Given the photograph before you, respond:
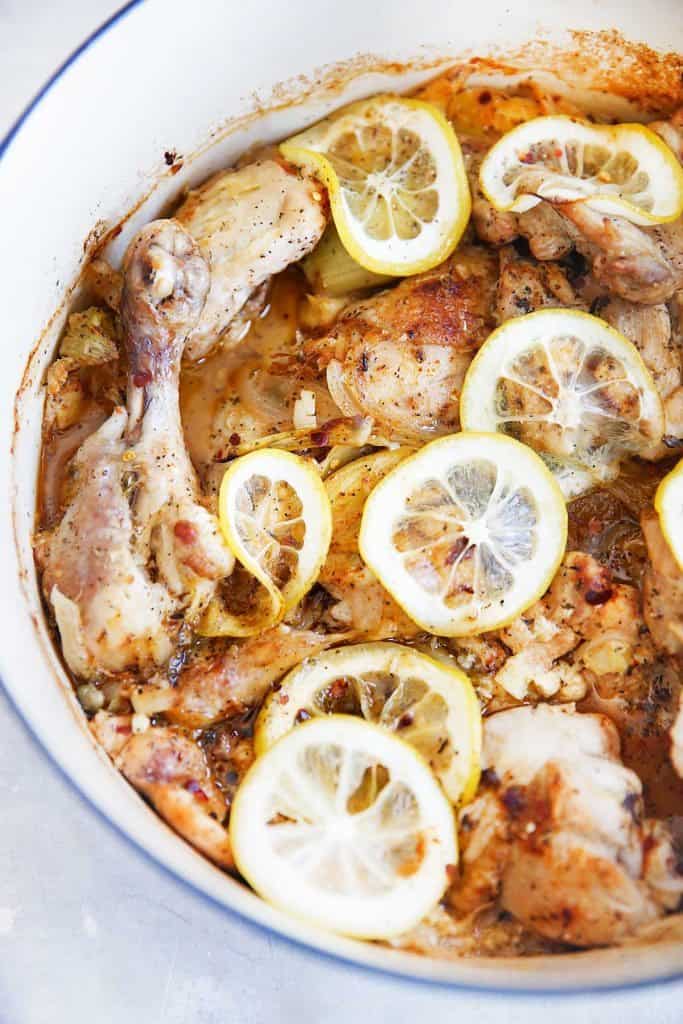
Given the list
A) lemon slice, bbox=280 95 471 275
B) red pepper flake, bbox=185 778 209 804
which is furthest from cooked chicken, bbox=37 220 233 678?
lemon slice, bbox=280 95 471 275

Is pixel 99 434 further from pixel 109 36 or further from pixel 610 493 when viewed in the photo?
pixel 610 493

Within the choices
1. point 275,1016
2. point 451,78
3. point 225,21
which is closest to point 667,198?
point 451,78

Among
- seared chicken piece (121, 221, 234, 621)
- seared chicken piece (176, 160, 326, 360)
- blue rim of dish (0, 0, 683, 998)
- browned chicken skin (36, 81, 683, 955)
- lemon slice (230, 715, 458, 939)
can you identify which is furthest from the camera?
seared chicken piece (176, 160, 326, 360)

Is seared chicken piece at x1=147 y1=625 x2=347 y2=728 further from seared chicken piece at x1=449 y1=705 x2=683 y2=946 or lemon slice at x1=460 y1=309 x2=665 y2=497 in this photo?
lemon slice at x1=460 y1=309 x2=665 y2=497

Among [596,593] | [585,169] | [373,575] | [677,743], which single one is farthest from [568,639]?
[585,169]

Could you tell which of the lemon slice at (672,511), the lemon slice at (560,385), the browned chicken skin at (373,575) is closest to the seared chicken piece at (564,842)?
the browned chicken skin at (373,575)

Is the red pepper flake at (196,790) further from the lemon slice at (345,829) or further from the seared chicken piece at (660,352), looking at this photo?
the seared chicken piece at (660,352)

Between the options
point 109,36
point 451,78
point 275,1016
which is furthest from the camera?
point 451,78
